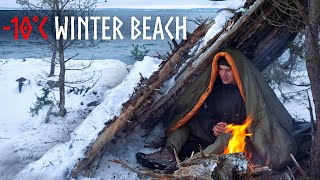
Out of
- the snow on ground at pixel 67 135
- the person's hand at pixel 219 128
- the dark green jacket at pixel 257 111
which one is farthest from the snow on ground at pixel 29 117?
the person's hand at pixel 219 128

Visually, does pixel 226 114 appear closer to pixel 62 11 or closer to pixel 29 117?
pixel 29 117

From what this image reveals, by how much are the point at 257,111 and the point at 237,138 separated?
2.04 ft

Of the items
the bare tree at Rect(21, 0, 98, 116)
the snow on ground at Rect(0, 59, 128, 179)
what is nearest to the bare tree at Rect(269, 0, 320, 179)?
the snow on ground at Rect(0, 59, 128, 179)

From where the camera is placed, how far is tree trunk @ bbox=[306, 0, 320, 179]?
4.05 m

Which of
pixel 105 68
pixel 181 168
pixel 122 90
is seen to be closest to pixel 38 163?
pixel 122 90

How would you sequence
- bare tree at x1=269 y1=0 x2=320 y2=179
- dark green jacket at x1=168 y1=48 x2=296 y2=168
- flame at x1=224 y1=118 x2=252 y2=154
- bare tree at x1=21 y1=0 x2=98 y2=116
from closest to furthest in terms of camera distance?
1. bare tree at x1=269 y1=0 x2=320 y2=179
2. flame at x1=224 y1=118 x2=252 y2=154
3. dark green jacket at x1=168 y1=48 x2=296 y2=168
4. bare tree at x1=21 y1=0 x2=98 y2=116

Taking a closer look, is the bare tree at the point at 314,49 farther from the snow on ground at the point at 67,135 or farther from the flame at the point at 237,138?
the snow on ground at the point at 67,135

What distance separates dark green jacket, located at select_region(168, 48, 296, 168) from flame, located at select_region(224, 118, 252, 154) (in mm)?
90

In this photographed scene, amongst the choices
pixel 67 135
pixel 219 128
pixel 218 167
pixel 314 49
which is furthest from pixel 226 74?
pixel 67 135

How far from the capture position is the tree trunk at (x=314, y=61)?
4.05 m

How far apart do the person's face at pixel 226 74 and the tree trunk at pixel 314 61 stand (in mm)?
1349

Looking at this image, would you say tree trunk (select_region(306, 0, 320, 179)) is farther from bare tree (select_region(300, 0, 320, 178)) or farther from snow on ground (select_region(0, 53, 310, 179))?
snow on ground (select_region(0, 53, 310, 179))

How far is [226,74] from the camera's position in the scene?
212 inches

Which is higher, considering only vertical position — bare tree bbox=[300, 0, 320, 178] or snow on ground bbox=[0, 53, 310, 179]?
bare tree bbox=[300, 0, 320, 178]
